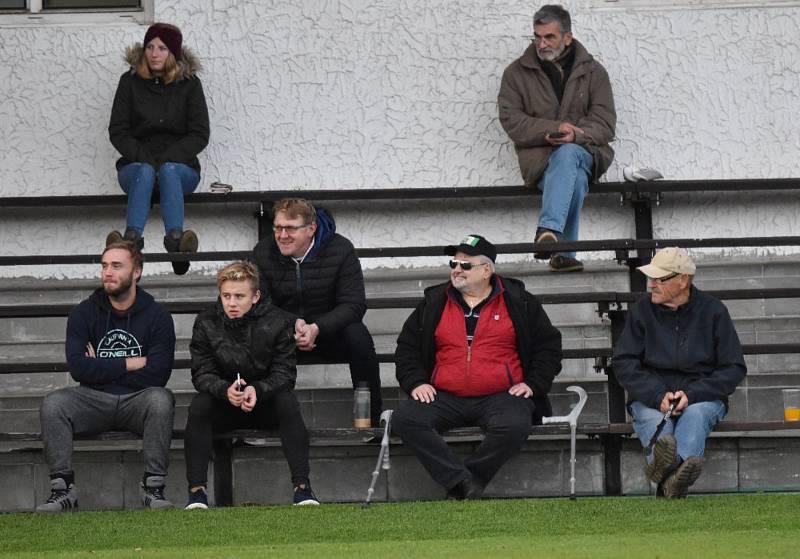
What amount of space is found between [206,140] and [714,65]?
3240 mm

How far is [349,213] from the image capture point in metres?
11.0

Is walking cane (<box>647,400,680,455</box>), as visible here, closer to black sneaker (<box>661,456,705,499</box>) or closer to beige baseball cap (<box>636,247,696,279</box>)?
black sneaker (<box>661,456,705,499</box>)

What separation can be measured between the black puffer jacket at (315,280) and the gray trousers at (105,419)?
0.89 meters

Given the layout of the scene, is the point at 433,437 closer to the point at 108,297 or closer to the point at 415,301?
the point at 415,301

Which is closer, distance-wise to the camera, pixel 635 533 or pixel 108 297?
pixel 635 533

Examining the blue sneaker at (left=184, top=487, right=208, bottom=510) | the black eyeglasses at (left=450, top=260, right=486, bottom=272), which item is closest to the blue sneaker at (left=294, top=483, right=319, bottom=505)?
the blue sneaker at (left=184, top=487, right=208, bottom=510)

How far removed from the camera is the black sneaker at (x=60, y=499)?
865cm

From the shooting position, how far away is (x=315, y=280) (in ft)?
31.1

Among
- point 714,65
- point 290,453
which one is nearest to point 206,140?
point 290,453

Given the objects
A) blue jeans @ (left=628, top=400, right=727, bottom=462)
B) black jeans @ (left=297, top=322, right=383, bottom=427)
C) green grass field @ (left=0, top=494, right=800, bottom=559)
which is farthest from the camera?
black jeans @ (left=297, top=322, right=383, bottom=427)

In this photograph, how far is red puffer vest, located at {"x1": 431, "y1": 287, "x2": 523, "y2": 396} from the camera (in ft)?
29.9

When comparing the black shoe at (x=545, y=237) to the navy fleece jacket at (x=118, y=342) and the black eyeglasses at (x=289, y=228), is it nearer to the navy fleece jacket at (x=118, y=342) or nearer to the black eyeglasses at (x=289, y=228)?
the black eyeglasses at (x=289, y=228)

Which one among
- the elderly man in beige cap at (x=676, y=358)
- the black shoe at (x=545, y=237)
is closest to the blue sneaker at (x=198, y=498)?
the elderly man in beige cap at (x=676, y=358)

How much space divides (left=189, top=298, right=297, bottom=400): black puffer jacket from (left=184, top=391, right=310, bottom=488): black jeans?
79 mm
